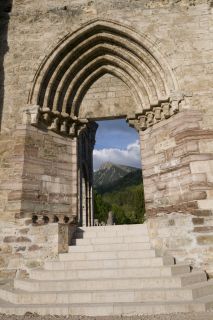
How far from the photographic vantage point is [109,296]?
12.5ft

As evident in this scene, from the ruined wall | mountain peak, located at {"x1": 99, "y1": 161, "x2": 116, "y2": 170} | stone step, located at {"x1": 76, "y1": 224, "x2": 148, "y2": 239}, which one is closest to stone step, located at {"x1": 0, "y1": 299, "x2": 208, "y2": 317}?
the ruined wall

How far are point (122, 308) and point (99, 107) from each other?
542 centimetres

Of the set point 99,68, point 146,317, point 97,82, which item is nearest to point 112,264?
point 146,317

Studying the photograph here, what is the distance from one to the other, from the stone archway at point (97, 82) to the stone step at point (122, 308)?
10.8 feet

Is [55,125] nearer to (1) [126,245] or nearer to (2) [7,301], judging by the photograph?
(1) [126,245]

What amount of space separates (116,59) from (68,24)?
5.20ft

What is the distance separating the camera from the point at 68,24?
747 centimetres

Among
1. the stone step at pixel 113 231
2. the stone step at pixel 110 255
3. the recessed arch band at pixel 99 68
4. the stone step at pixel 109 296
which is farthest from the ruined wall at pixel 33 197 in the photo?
the stone step at pixel 109 296

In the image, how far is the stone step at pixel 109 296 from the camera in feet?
12.5

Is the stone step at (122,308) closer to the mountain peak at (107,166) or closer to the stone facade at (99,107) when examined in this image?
the stone facade at (99,107)

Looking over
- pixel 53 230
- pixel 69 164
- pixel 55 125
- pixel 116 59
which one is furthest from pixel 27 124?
pixel 116 59

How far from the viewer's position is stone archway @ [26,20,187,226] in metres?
6.84

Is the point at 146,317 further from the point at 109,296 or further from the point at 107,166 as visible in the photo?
the point at 107,166

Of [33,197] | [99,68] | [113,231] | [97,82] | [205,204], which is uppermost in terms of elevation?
[99,68]
